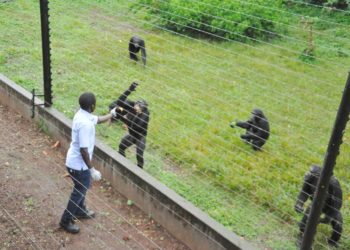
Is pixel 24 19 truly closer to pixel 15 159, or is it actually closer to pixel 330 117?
pixel 15 159

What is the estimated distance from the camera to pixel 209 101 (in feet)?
26.7

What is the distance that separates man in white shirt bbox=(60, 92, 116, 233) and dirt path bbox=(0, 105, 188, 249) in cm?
16

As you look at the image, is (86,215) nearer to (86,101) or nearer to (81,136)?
(81,136)

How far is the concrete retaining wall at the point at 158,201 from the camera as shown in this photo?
4492mm

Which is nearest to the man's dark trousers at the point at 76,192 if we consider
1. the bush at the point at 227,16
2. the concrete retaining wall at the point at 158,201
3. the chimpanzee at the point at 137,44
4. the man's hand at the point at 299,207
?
the concrete retaining wall at the point at 158,201

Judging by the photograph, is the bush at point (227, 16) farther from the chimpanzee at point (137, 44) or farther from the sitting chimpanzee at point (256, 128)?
the sitting chimpanzee at point (256, 128)

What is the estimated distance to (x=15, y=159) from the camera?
6.16 metres

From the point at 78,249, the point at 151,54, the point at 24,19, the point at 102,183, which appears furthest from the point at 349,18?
the point at 78,249

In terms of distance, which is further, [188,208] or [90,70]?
[90,70]

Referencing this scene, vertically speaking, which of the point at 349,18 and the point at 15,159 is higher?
the point at 349,18

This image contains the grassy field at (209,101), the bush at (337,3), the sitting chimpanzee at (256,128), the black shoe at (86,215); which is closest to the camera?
the black shoe at (86,215)

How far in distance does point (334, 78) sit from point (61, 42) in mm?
5881

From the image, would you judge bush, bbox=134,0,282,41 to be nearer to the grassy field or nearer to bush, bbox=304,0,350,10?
the grassy field

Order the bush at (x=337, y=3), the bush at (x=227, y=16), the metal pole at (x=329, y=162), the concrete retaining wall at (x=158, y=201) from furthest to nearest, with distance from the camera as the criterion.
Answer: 1. the bush at (x=337, y=3)
2. the bush at (x=227, y=16)
3. the concrete retaining wall at (x=158, y=201)
4. the metal pole at (x=329, y=162)
